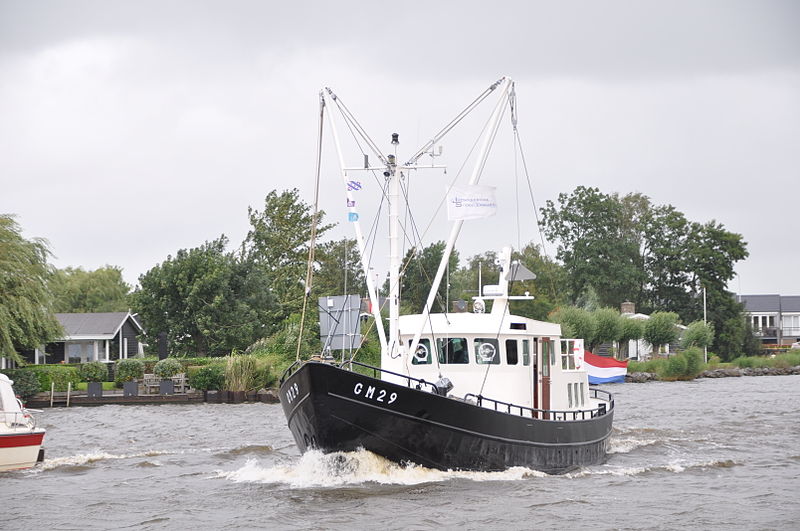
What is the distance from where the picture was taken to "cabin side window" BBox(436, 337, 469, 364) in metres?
22.8

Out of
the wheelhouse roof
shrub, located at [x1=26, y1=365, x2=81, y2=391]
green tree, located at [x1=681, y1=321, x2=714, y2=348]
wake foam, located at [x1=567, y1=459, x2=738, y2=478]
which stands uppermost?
the wheelhouse roof

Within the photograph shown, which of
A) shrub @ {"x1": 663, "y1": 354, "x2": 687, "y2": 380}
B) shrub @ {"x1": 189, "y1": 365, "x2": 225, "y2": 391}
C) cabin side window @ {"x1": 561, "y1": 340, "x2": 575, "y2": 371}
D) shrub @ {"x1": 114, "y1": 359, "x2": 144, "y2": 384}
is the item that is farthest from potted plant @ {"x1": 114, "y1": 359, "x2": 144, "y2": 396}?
shrub @ {"x1": 663, "y1": 354, "x2": 687, "y2": 380}

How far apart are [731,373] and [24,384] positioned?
171 ft

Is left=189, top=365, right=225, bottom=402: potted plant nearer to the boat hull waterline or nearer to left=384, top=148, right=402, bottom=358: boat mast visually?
the boat hull waterline

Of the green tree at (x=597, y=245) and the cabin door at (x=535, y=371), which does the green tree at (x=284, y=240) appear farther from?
the cabin door at (x=535, y=371)

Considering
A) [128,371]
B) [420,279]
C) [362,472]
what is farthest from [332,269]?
[362,472]

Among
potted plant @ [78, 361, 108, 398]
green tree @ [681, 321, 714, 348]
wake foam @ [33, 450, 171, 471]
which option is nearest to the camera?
wake foam @ [33, 450, 171, 471]

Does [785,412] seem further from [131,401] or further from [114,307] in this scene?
[114,307]

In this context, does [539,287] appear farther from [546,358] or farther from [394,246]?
[394,246]

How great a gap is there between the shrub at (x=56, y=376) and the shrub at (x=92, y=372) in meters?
1.50

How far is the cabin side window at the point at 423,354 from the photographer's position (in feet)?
74.9

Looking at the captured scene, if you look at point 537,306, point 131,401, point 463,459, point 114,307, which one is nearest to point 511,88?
point 463,459

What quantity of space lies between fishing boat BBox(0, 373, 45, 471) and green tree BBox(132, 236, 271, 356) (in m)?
33.8

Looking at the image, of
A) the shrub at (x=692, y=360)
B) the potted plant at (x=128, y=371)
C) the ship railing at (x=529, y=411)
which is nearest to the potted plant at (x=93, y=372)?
the potted plant at (x=128, y=371)
